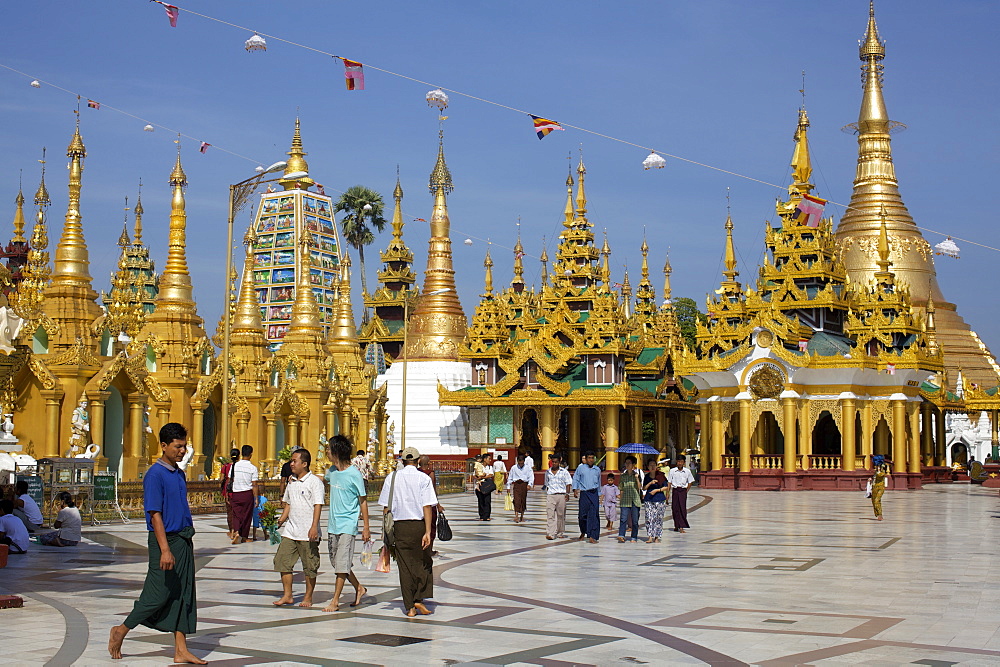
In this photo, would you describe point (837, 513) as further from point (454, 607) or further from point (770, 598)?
point (454, 607)

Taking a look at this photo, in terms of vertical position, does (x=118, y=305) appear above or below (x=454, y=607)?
above

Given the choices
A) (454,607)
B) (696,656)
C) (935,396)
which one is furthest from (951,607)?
(935,396)

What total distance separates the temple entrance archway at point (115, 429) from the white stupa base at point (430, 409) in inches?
933

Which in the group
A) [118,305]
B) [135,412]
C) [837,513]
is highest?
[118,305]

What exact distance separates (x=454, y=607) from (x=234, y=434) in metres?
25.1

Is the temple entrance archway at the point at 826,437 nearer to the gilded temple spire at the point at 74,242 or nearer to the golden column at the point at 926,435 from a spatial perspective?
the golden column at the point at 926,435

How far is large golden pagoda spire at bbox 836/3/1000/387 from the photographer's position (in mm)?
61000

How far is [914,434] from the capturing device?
151 ft

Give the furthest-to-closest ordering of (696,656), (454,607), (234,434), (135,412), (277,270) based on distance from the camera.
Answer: (277,270) < (234,434) < (135,412) < (454,607) < (696,656)

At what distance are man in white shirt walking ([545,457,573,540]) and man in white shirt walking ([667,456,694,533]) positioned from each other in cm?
212

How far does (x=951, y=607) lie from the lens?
41.8ft

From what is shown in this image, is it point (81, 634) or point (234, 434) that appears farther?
point (234, 434)

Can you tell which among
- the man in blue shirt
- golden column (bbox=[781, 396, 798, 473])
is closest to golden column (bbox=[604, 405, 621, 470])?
golden column (bbox=[781, 396, 798, 473])

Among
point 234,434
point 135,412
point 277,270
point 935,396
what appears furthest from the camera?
point 277,270
